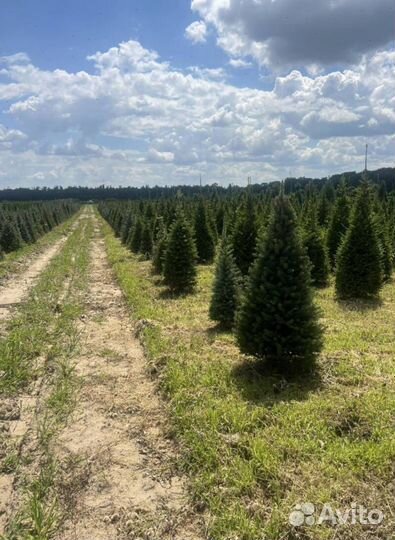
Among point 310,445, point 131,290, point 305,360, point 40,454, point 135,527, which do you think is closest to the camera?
point 135,527

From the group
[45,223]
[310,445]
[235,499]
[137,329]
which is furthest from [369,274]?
[45,223]

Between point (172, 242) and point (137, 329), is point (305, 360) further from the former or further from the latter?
point (172, 242)

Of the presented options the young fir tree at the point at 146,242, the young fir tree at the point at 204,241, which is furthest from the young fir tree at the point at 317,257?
the young fir tree at the point at 146,242

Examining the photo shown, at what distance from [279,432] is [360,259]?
1063cm

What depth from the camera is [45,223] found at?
Result: 56.8 meters

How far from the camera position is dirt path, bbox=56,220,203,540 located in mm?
4584

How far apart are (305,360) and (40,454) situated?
473cm

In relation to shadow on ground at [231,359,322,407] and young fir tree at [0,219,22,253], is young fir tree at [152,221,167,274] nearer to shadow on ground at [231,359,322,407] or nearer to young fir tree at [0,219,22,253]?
shadow on ground at [231,359,322,407]

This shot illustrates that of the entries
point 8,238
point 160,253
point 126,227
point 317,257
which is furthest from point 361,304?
point 8,238

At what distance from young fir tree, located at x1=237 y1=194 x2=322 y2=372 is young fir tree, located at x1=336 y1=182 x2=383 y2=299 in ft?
25.5

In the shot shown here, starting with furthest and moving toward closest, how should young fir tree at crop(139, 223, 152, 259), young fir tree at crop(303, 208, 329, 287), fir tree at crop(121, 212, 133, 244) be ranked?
fir tree at crop(121, 212, 133, 244), young fir tree at crop(139, 223, 152, 259), young fir tree at crop(303, 208, 329, 287)

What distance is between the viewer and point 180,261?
54.7 feet

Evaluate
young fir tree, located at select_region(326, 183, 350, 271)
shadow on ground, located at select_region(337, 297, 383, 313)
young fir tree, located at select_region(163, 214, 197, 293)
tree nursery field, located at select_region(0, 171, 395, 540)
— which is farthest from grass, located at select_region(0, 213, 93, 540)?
young fir tree, located at select_region(326, 183, 350, 271)
